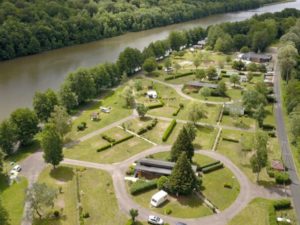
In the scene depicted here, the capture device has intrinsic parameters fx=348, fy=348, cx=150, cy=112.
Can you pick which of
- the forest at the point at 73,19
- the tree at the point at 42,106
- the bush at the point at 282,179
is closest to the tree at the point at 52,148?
the tree at the point at 42,106

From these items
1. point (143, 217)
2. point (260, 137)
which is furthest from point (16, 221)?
point (260, 137)

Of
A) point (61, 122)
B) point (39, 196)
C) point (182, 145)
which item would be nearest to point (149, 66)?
point (61, 122)

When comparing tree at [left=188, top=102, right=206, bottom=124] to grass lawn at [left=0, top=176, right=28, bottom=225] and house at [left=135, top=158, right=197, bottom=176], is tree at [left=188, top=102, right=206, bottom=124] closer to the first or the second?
house at [left=135, top=158, right=197, bottom=176]

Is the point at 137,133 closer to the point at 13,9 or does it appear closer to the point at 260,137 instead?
the point at 260,137

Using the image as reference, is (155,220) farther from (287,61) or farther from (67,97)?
(287,61)

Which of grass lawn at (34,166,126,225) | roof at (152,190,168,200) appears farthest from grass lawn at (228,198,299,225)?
grass lawn at (34,166,126,225)

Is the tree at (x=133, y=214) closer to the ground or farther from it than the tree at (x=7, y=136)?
closer to the ground

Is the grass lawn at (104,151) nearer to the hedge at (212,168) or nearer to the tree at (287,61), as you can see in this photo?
the hedge at (212,168)
